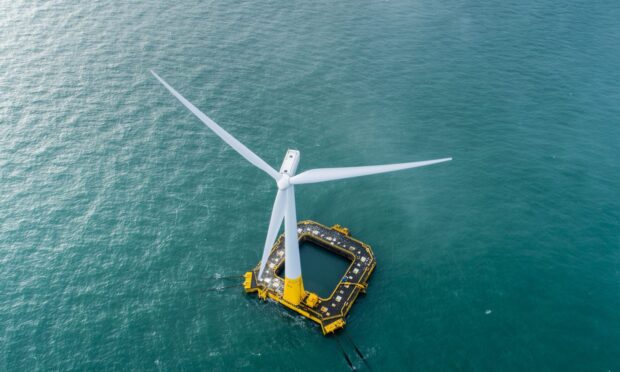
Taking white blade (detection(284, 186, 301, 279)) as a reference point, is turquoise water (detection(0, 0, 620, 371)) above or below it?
below

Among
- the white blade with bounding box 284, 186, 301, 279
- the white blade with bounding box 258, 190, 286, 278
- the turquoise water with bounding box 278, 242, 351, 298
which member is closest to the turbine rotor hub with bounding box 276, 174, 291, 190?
the white blade with bounding box 284, 186, 301, 279

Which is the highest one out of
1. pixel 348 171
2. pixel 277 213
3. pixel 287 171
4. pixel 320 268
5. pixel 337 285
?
pixel 348 171

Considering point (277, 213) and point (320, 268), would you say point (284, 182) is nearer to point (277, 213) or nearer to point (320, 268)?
point (277, 213)

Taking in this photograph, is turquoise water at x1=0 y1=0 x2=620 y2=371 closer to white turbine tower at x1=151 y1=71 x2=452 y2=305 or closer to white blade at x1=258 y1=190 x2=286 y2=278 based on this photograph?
white turbine tower at x1=151 y1=71 x2=452 y2=305

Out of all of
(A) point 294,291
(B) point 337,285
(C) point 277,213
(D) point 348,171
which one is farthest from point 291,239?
(B) point 337,285

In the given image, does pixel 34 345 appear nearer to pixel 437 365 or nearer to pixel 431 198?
pixel 437 365

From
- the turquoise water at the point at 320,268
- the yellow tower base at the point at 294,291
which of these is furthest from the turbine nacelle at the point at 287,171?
the turquoise water at the point at 320,268

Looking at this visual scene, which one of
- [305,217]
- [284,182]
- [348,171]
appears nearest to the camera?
[348,171]
